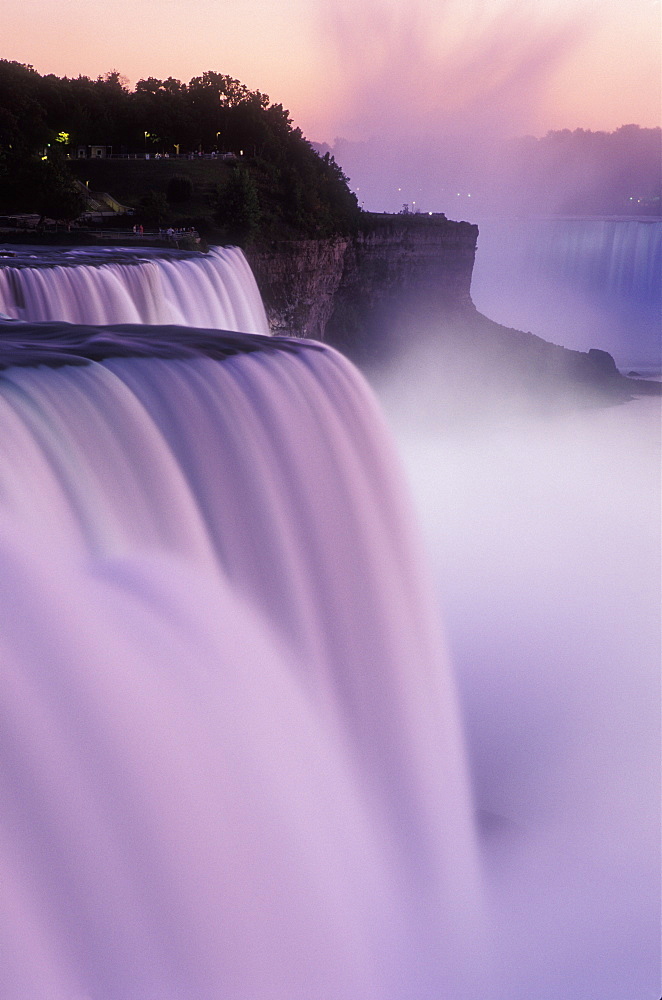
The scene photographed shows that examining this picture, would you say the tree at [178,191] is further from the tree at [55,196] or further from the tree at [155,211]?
the tree at [55,196]

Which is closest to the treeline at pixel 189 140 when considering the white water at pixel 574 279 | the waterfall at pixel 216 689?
the waterfall at pixel 216 689

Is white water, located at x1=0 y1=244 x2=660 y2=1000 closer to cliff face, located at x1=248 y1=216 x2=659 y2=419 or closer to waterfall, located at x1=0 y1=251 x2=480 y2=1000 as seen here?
waterfall, located at x1=0 y1=251 x2=480 y2=1000

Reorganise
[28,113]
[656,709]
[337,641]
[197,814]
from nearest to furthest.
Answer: [197,814] < [337,641] < [656,709] < [28,113]

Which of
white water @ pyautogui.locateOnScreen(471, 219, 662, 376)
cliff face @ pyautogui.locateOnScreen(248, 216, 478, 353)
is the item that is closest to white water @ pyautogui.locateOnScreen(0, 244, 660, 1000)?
cliff face @ pyautogui.locateOnScreen(248, 216, 478, 353)

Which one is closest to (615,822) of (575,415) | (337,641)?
(337,641)

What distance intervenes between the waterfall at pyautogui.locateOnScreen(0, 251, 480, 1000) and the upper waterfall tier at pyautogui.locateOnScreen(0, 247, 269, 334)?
127 inches

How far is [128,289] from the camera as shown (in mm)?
15109

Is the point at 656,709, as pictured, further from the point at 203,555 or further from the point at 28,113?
the point at 28,113

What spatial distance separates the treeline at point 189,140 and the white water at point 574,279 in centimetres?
4005

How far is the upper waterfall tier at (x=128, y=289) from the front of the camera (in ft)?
44.0

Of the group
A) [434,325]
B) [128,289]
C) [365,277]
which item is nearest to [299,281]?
[365,277]

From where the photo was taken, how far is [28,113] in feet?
123

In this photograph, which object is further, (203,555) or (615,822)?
(615,822)

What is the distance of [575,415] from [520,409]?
8.02 feet
